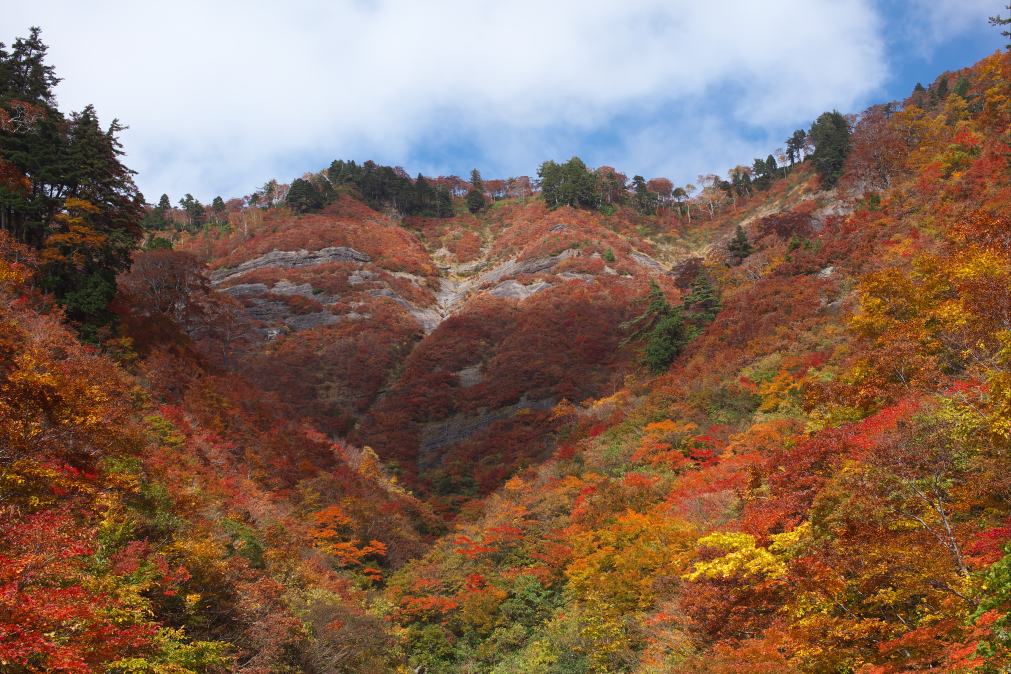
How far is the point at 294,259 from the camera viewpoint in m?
68.1

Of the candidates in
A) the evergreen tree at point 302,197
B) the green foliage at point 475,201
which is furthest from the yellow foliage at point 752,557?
the green foliage at point 475,201

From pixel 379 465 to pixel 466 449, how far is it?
523 centimetres

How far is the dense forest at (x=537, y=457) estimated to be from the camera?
8.11 m

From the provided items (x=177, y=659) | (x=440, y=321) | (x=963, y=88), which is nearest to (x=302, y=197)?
(x=440, y=321)

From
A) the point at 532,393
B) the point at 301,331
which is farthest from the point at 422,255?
the point at 532,393

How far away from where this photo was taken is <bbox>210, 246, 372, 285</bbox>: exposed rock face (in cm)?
6719

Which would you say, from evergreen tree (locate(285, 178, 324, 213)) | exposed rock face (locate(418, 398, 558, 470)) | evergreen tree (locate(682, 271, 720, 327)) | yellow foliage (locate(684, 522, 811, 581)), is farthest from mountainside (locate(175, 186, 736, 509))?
yellow foliage (locate(684, 522, 811, 581))

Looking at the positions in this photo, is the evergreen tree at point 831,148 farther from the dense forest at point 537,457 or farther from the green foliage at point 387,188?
the green foliage at point 387,188

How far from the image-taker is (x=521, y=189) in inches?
4370

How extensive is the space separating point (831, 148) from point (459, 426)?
154ft

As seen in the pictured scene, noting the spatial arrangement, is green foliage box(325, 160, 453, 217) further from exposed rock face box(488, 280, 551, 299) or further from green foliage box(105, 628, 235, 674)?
green foliage box(105, 628, 235, 674)

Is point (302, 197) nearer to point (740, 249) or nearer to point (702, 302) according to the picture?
point (740, 249)

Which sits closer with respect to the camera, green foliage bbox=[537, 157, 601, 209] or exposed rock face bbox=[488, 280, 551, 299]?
exposed rock face bbox=[488, 280, 551, 299]

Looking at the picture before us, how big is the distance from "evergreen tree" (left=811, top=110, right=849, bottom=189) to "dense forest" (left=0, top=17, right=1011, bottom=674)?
323 inches
